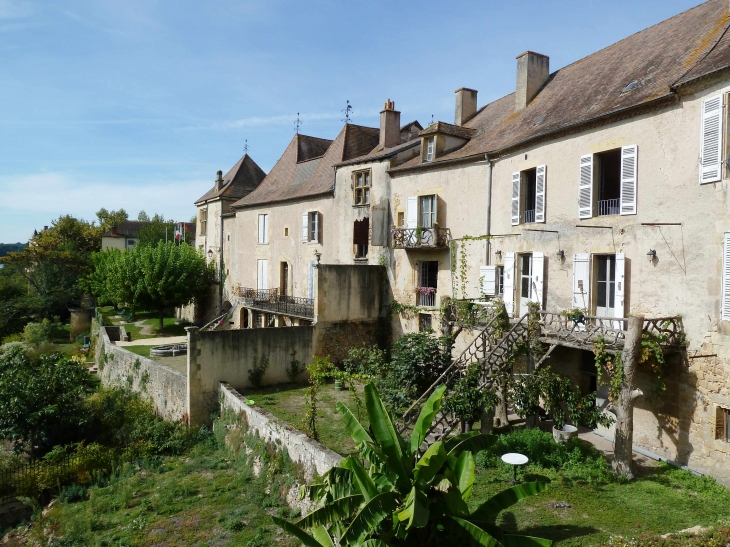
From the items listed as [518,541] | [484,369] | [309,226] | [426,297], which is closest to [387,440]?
[518,541]

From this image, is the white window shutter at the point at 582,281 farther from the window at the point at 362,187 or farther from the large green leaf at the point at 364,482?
the window at the point at 362,187

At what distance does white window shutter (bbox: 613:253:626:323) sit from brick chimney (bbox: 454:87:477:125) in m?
12.1

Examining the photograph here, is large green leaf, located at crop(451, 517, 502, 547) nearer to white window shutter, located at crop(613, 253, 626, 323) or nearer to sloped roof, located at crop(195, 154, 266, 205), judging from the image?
white window shutter, located at crop(613, 253, 626, 323)

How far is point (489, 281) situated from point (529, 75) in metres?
8.12

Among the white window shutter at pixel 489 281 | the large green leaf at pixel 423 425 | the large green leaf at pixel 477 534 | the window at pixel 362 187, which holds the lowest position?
the large green leaf at pixel 477 534

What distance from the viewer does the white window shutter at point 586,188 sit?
1452 centimetres

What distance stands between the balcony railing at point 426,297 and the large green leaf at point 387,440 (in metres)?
12.4

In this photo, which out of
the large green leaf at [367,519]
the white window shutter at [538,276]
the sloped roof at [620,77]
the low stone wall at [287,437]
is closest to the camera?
the large green leaf at [367,519]

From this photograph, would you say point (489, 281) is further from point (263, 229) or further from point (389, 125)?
point (263, 229)

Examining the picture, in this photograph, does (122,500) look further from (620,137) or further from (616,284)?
(620,137)

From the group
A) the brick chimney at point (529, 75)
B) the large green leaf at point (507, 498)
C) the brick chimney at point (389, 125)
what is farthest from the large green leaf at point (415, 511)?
the brick chimney at point (389, 125)

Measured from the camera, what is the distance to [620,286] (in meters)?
13.6

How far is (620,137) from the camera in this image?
13859 millimetres

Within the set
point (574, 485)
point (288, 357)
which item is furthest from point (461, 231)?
point (574, 485)
